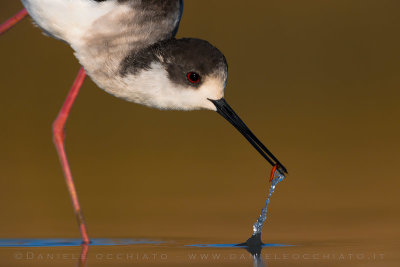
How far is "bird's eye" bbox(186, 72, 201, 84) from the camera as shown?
534 centimetres

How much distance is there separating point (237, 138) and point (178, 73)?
12.3 feet

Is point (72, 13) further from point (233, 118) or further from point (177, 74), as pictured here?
point (233, 118)

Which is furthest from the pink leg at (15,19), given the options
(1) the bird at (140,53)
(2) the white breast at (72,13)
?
(2) the white breast at (72,13)

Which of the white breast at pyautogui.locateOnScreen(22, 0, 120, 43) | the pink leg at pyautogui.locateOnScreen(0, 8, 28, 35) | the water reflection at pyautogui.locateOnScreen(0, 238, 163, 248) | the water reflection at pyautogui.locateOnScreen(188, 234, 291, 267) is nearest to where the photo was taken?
the water reflection at pyautogui.locateOnScreen(188, 234, 291, 267)

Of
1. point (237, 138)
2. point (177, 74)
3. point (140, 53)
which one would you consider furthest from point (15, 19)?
point (237, 138)

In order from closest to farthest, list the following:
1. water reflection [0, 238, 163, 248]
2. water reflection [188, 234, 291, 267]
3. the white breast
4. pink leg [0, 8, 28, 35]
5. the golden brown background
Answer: water reflection [188, 234, 291, 267] → water reflection [0, 238, 163, 248] → the white breast → the golden brown background → pink leg [0, 8, 28, 35]

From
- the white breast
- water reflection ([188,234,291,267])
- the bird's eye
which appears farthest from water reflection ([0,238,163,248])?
the white breast

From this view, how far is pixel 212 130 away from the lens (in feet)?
29.8

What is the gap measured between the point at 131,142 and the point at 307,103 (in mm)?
2153

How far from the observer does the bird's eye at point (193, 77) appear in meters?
5.34

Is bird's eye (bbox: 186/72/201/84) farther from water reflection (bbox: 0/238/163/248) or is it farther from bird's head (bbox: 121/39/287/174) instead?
water reflection (bbox: 0/238/163/248)

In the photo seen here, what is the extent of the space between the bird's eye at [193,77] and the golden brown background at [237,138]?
89 centimetres

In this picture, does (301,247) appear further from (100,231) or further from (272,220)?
(100,231)

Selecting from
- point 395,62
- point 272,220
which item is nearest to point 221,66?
point 272,220
